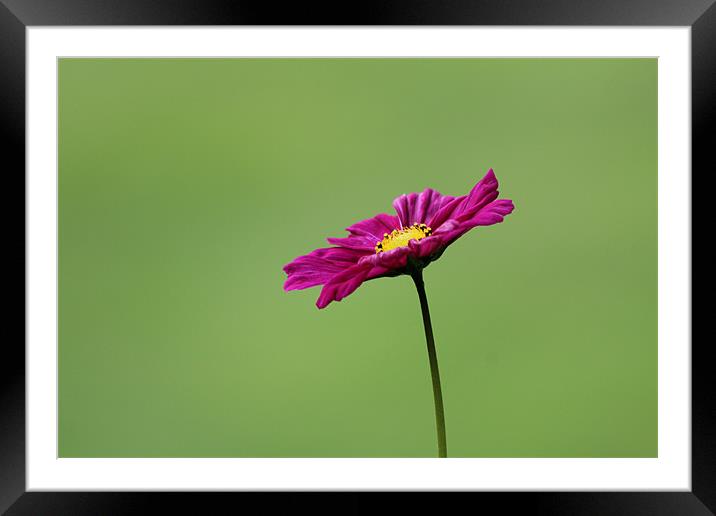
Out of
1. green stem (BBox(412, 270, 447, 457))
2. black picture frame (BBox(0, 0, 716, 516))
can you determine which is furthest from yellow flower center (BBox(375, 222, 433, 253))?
black picture frame (BBox(0, 0, 716, 516))

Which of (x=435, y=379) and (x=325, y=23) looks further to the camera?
(x=325, y=23)

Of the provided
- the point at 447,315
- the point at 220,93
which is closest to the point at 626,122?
the point at 447,315

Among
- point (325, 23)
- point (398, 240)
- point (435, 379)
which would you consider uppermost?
point (325, 23)

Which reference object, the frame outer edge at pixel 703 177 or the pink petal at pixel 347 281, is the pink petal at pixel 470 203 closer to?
the pink petal at pixel 347 281

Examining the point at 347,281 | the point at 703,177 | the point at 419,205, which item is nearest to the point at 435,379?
the point at 347,281

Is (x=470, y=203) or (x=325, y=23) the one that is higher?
(x=325, y=23)

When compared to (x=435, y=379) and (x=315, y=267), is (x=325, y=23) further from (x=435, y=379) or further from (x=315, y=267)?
(x=435, y=379)

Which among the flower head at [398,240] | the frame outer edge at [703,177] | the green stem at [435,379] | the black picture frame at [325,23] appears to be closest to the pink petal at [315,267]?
the flower head at [398,240]

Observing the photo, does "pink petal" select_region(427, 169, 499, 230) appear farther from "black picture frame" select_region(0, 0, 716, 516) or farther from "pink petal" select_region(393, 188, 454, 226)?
"black picture frame" select_region(0, 0, 716, 516)

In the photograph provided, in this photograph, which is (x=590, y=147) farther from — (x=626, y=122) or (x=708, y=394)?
(x=708, y=394)
